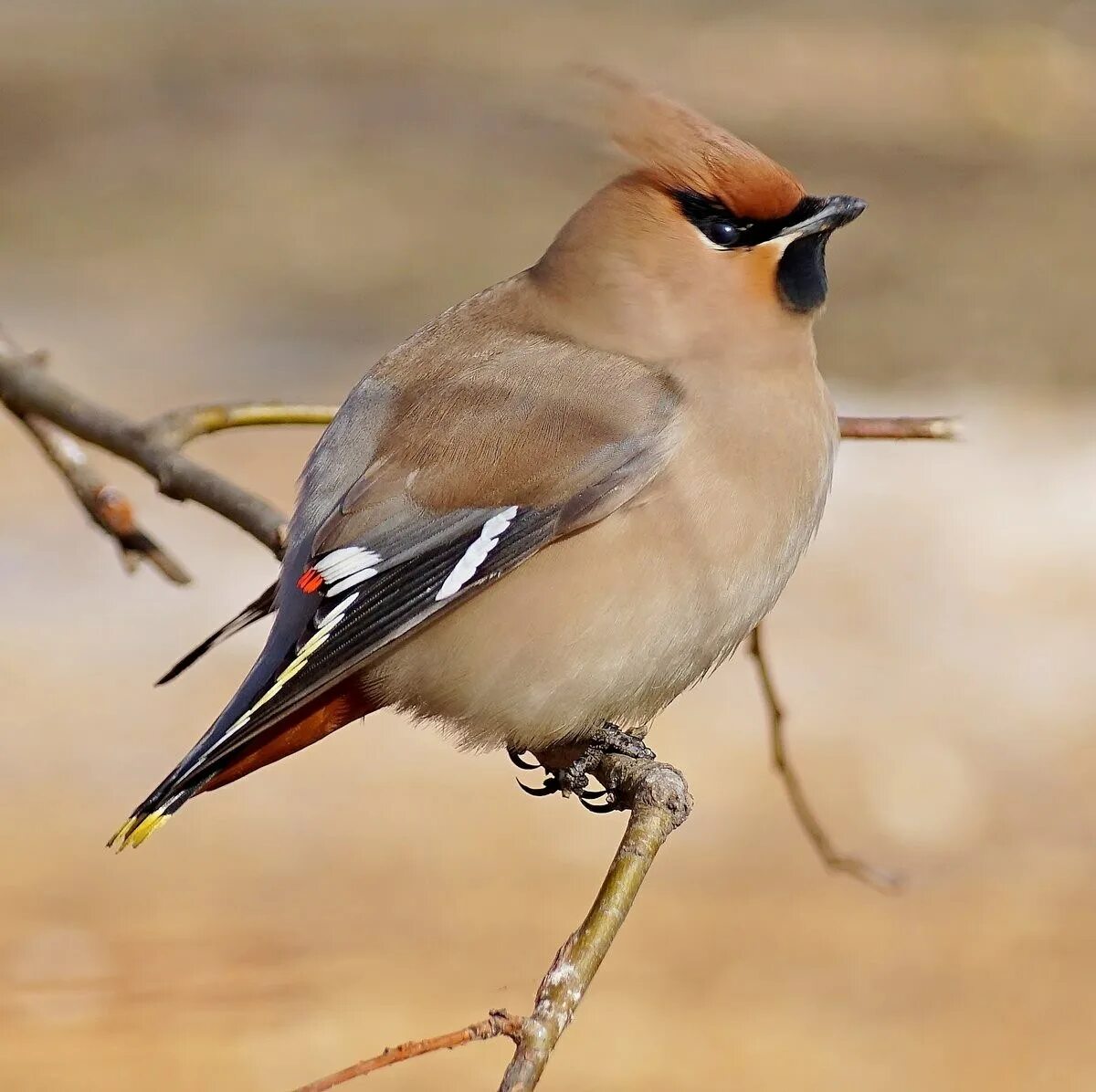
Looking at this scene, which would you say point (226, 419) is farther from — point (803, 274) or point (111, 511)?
point (803, 274)

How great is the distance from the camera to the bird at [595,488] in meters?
2.91

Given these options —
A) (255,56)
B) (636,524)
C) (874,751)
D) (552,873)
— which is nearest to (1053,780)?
(874,751)

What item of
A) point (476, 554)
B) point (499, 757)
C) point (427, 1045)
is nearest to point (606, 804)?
point (476, 554)

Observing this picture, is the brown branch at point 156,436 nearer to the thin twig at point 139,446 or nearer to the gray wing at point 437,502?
the thin twig at point 139,446

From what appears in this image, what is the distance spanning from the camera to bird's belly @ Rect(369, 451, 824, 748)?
292 cm

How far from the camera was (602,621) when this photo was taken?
291 centimetres

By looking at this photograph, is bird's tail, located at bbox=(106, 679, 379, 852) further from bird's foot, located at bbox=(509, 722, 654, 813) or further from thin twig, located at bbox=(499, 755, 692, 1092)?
thin twig, located at bbox=(499, 755, 692, 1092)

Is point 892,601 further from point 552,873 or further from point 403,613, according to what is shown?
point 403,613

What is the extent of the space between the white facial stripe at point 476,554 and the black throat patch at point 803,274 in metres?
0.57

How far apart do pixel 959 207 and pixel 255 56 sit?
5192mm

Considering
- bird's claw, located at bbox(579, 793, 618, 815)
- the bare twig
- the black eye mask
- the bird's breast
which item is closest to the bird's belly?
the bird's breast

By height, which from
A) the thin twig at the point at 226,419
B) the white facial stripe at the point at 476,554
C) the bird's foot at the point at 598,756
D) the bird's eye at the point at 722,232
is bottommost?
the bird's foot at the point at 598,756

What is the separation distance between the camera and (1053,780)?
7.21m

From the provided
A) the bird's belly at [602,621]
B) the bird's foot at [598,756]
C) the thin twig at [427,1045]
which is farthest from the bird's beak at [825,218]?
the thin twig at [427,1045]
